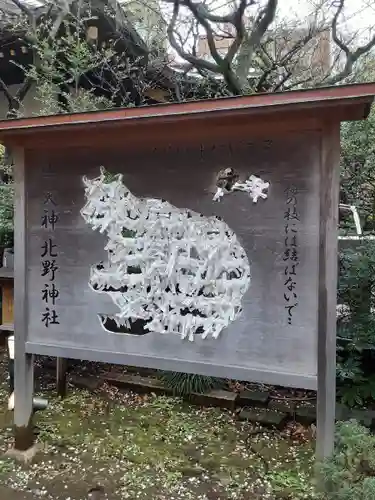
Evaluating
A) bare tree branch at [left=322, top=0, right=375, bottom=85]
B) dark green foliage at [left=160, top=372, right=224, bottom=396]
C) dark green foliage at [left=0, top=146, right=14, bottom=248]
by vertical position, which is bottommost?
dark green foliage at [left=160, top=372, right=224, bottom=396]

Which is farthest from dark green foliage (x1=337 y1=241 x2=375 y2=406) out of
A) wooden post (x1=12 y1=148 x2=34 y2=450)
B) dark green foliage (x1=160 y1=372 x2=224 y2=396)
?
wooden post (x1=12 y1=148 x2=34 y2=450)

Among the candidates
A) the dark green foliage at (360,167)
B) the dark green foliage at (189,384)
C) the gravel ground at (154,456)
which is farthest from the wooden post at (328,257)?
the dark green foliage at (360,167)

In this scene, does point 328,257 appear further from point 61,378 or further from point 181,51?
point 181,51

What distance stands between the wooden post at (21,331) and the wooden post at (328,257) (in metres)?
2.46

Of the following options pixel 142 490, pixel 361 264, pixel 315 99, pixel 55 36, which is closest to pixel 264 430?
pixel 142 490

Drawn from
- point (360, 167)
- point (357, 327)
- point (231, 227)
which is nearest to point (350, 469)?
point (231, 227)

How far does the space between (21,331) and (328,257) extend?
8.62ft

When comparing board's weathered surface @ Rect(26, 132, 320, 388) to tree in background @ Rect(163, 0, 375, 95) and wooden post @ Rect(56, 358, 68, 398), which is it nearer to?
wooden post @ Rect(56, 358, 68, 398)

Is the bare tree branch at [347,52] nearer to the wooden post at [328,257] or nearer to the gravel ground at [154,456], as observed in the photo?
the wooden post at [328,257]

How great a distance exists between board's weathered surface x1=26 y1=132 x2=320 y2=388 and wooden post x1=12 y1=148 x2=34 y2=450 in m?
0.06

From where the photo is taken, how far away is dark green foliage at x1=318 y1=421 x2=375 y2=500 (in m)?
2.61

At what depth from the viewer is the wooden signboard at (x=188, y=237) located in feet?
9.97

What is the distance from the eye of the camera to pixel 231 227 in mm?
3305

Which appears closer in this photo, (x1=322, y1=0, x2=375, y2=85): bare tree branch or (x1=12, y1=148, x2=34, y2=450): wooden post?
(x1=12, y1=148, x2=34, y2=450): wooden post
